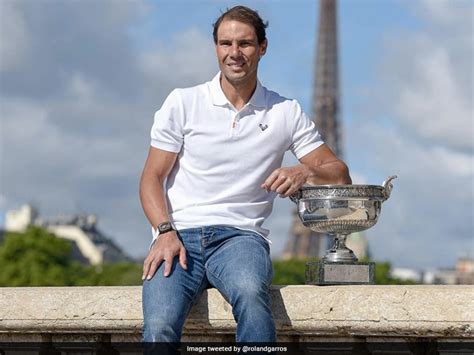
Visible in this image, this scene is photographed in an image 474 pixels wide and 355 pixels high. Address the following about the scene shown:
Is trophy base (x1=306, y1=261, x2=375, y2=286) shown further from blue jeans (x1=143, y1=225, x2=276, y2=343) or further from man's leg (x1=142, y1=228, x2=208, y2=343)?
man's leg (x1=142, y1=228, x2=208, y2=343)

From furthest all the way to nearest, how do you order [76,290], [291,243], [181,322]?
[291,243] → [76,290] → [181,322]

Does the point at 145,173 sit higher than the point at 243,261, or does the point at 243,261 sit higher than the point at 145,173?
the point at 145,173

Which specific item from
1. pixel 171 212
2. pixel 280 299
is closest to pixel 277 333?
pixel 280 299

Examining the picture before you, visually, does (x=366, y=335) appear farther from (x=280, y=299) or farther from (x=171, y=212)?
(x=171, y=212)

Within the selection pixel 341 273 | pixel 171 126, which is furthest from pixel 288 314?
pixel 171 126

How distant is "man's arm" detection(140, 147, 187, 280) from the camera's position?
623 centimetres

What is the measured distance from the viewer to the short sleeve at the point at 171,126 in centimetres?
656

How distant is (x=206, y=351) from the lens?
6398 mm

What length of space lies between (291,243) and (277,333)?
102714mm

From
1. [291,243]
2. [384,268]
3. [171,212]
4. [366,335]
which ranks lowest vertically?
[366,335]

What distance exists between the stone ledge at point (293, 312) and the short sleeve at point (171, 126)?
0.74m

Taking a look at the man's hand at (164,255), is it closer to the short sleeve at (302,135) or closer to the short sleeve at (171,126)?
the short sleeve at (171,126)

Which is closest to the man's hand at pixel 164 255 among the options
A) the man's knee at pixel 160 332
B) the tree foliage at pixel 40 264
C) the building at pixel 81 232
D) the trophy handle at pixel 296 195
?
the man's knee at pixel 160 332

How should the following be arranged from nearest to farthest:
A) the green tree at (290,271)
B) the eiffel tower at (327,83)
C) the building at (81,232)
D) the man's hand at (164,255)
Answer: the man's hand at (164,255), the green tree at (290,271), the eiffel tower at (327,83), the building at (81,232)
